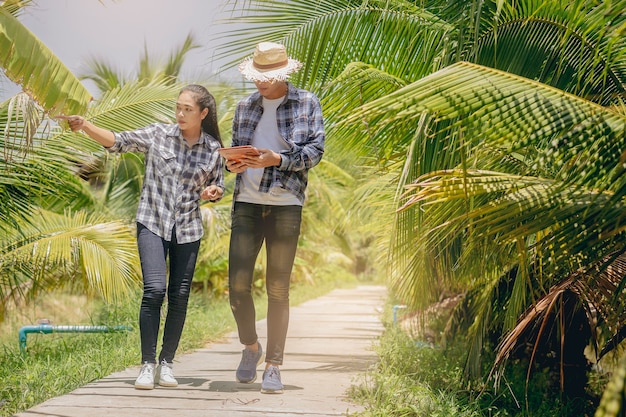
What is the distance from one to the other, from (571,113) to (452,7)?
1999 mm

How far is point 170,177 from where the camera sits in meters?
4.10

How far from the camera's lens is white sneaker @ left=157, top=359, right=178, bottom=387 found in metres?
4.03

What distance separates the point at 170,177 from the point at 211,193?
0.24m

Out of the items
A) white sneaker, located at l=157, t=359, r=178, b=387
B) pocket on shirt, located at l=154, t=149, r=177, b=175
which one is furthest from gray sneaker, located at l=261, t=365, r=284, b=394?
pocket on shirt, located at l=154, t=149, r=177, b=175

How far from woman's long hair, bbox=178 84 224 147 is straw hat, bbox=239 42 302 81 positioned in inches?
13.5

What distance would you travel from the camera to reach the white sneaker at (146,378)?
387 centimetres

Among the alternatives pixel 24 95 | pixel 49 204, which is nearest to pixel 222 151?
pixel 24 95

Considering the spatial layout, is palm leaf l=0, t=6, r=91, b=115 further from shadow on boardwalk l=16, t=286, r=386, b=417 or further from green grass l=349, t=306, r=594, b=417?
green grass l=349, t=306, r=594, b=417

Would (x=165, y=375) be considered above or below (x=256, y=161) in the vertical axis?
below

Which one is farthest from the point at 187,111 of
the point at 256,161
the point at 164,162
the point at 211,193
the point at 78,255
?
the point at 78,255

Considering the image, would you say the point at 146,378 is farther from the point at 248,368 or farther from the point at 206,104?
the point at 206,104

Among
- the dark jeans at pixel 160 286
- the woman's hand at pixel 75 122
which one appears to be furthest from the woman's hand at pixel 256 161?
the woman's hand at pixel 75 122

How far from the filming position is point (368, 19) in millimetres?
5250

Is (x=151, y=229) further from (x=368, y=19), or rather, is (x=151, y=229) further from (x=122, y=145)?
(x=368, y=19)
